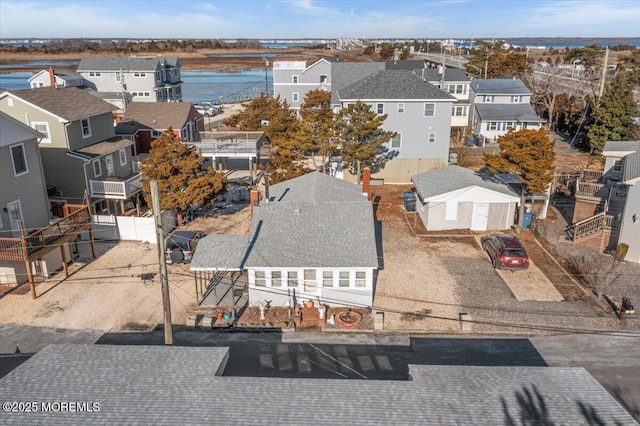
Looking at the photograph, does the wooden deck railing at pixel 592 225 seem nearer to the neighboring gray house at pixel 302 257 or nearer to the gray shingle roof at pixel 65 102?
the neighboring gray house at pixel 302 257

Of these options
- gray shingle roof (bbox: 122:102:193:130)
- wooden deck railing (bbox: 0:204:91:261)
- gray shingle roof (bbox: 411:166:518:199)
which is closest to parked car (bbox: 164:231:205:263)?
wooden deck railing (bbox: 0:204:91:261)

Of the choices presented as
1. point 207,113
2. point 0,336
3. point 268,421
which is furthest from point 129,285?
point 207,113

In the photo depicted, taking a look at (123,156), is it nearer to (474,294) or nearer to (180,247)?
(180,247)

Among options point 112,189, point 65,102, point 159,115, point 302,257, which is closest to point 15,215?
point 112,189

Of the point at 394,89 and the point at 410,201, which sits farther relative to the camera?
the point at 394,89

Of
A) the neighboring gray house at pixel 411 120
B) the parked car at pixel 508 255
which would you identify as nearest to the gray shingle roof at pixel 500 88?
the neighboring gray house at pixel 411 120

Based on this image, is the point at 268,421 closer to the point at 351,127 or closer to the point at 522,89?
the point at 351,127
